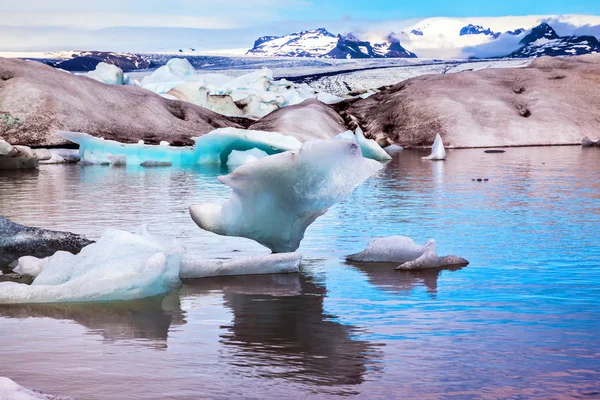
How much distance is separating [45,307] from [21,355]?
79 cm

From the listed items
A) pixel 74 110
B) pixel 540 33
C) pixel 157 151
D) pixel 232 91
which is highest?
pixel 540 33

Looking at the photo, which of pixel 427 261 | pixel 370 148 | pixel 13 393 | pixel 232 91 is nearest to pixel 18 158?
pixel 370 148

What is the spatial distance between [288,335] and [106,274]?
97 cm

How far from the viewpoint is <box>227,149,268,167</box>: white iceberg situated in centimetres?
1477

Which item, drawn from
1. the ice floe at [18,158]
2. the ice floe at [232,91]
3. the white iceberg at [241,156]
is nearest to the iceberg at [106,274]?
the ice floe at [18,158]

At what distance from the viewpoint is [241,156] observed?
51.3 feet

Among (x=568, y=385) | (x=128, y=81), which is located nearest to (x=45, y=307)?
(x=568, y=385)

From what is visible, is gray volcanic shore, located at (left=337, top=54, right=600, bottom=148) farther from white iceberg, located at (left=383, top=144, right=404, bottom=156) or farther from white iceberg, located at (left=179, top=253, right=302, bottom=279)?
white iceberg, located at (left=179, top=253, right=302, bottom=279)

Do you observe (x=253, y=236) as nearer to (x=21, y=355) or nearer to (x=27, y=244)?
(x=27, y=244)

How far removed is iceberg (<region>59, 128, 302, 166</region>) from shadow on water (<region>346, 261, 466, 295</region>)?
9723 mm

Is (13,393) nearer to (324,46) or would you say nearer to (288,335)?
(288,335)

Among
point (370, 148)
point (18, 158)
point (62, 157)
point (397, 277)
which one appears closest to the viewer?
point (397, 277)

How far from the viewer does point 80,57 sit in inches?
2704

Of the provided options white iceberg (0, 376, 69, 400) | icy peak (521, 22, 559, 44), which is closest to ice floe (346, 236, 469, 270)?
white iceberg (0, 376, 69, 400)
